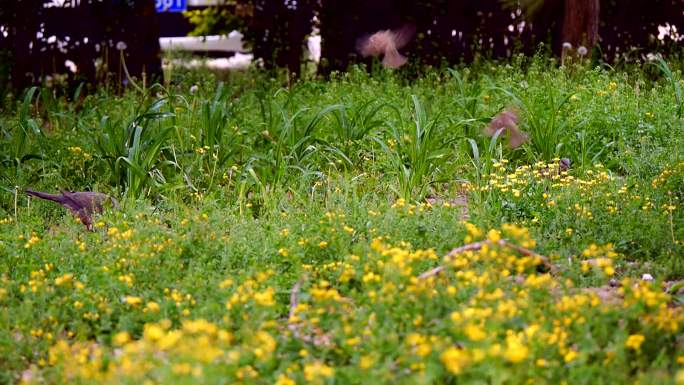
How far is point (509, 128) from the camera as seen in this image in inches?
244

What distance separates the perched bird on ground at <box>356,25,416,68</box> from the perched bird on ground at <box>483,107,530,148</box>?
2816 mm

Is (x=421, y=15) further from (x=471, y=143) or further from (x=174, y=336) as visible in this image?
(x=174, y=336)

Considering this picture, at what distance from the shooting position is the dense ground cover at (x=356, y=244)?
3133 millimetres

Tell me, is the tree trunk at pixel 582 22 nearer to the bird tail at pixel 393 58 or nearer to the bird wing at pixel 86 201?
the bird tail at pixel 393 58

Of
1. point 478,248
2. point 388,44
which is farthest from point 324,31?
point 478,248

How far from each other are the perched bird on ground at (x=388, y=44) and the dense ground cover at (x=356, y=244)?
1460 mm

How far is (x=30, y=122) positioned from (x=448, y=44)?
5.34 meters

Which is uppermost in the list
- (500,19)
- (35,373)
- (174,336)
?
(500,19)

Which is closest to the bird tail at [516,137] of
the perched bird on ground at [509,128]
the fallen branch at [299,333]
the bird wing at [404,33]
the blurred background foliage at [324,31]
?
the perched bird on ground at [509,128]

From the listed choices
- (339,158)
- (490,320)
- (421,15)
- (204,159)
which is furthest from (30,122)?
(421,15)

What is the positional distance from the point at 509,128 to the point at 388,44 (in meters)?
3.60

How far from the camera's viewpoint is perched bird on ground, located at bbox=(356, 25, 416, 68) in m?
9.30

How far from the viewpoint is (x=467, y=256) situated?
3844mm

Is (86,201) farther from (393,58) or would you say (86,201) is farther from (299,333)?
(393,58)
